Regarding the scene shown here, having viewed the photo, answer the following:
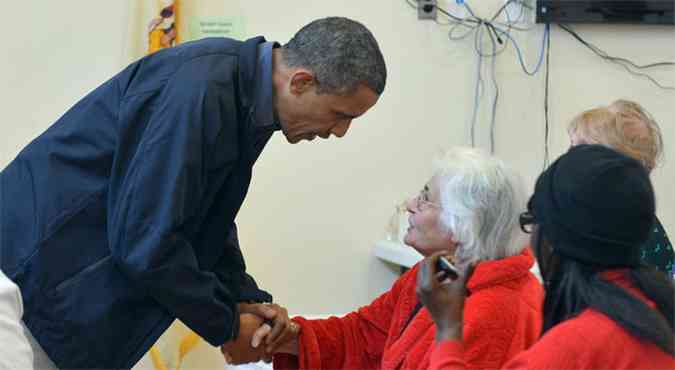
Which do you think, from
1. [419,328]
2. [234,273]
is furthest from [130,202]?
[419,328]

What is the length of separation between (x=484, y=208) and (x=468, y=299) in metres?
0.23

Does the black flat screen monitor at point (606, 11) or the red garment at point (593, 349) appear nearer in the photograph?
the red garment at point (593, 349)

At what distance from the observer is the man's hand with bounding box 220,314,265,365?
215cm

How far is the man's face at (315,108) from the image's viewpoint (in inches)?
76.5

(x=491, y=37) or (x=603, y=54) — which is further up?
(x=491, y=37)

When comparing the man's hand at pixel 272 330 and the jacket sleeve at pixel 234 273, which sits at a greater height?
the jacket sleeve at pixel 234 273

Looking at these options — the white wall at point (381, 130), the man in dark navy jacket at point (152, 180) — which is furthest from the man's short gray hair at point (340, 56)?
the white wall at point (381, 130)

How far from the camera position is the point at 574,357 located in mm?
1363

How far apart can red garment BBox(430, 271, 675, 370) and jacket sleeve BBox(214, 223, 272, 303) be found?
1.03 metres

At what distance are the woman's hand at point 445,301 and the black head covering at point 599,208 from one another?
21 cm

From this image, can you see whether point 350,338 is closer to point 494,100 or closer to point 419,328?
point 419,328

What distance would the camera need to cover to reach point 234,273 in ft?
7.48

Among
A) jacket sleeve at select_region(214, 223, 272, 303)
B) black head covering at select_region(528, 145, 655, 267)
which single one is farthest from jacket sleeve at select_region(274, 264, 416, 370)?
black head covering at select_region(528, 145, 655, 267)

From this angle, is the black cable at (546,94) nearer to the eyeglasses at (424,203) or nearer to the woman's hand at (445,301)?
the eyeglasses at (424,203)
